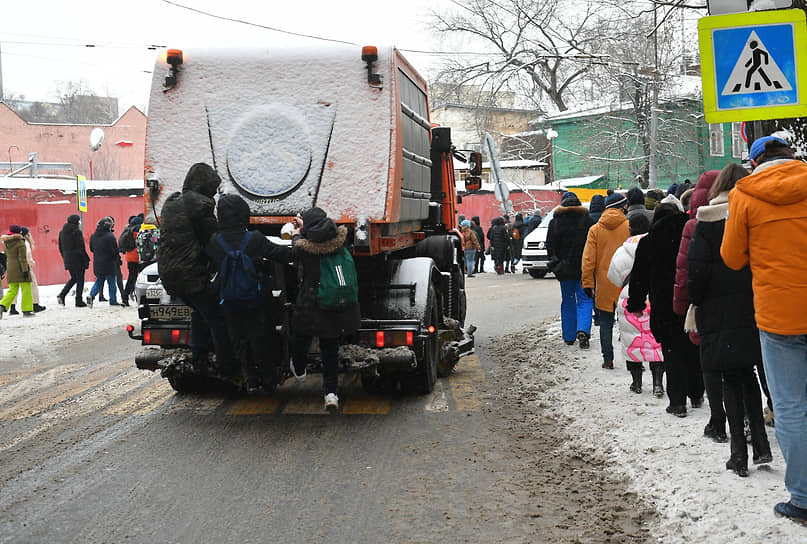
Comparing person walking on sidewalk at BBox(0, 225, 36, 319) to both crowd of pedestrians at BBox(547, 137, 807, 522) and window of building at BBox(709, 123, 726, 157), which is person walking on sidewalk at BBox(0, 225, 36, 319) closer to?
crowd of pedestrians at BBox(547, 137, 807, 522)

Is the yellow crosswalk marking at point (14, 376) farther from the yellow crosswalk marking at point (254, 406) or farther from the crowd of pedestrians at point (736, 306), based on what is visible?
the crowd of pedestrians at point (736, 306)

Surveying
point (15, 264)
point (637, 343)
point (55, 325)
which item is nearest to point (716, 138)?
point (15, 264)

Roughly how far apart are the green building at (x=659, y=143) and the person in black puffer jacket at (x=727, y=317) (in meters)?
34.4

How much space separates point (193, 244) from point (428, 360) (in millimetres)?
2498

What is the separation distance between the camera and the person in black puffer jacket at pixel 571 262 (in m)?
Result: 10.5

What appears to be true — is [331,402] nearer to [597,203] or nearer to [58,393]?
[58,393]

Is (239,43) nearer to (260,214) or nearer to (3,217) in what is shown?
(260,214)

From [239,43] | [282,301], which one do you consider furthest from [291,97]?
[282,301]

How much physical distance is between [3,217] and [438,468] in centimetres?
2016

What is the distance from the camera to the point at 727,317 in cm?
498

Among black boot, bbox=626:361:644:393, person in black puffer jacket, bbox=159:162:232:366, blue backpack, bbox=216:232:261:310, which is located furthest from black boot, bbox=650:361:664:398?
person in black puffer jacket, bbox=159:162:232:366

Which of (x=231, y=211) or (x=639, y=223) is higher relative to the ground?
(x=231, y=211)

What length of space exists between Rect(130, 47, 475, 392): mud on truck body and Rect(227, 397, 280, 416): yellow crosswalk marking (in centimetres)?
46

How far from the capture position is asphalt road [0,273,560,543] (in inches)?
185
